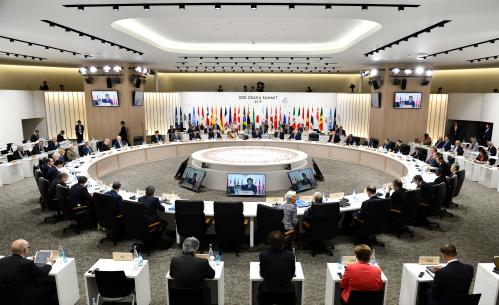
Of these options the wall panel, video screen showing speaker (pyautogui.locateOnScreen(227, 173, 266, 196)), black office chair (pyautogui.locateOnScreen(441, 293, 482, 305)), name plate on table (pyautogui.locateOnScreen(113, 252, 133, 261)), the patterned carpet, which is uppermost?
the wall panel

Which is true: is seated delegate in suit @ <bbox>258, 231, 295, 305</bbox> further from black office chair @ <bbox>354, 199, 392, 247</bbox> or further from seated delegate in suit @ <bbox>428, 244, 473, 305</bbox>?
black office chair @ <bbox>354, 199, 392, 247</bbox>

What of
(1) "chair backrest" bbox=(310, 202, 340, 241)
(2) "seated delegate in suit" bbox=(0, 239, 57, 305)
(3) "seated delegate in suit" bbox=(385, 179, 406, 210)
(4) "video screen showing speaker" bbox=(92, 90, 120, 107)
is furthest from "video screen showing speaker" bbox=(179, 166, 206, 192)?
(4) "video screen showing speaker" bbox=(92, 90, 120, 107)

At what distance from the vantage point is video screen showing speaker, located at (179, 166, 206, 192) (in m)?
10.5

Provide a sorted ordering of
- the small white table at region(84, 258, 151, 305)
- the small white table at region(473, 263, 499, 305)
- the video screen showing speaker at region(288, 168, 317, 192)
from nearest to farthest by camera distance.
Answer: the small white table at region(473, 263, 499, 305) → the small white table at region(84, 258, 151, 305) → the video screen showing speaker at region(288, 168, 317, 192)

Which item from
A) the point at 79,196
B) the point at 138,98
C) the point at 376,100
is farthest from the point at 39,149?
the point at 376,100

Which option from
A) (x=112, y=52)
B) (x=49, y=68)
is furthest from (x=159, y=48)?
(x=49, y=68)

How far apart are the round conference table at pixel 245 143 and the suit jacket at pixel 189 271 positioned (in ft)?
8.27

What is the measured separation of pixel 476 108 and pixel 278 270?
17.3 metres

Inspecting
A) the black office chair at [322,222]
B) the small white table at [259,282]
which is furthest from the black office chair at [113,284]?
the black office chair at [322,222]

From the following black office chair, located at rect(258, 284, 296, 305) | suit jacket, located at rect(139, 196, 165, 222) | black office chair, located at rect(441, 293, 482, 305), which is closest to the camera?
black office chair, located at rect(441, 293, 482, 305)

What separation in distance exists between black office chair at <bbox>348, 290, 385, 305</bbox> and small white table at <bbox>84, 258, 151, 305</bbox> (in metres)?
2.67

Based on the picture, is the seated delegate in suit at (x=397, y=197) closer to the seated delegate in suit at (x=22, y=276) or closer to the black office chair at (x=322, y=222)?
the black office chair at (x=322, y=222)

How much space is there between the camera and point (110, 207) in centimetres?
656

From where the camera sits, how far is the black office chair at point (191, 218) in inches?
240
